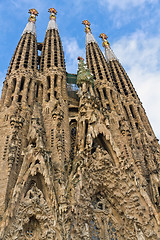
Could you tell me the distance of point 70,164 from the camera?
47.8 feet

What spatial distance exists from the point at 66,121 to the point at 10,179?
6795mm

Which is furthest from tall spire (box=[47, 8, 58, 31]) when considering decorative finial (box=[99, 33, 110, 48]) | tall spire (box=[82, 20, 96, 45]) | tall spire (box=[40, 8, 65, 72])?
decorative finial (box=[99, 33, 110, 48])

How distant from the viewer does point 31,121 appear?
15594 mm

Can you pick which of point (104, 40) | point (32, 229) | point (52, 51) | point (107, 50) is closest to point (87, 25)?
point (104, 40)

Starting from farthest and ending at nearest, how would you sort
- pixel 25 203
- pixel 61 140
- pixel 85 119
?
1. pixel 85 119
2. pixel 61 140
3. pixel 25 203

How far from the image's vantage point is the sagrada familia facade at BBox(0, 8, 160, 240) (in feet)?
36.7

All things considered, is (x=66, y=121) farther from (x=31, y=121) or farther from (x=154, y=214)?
(x=154, y=214)

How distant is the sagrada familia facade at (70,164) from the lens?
11.2m

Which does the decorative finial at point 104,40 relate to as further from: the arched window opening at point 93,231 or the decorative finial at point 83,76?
the arched window opening at point 93,231

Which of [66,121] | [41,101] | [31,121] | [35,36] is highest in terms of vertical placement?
[35,36]

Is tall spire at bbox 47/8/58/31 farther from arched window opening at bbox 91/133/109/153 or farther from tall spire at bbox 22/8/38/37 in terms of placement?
arched window opening at bbox 91/133/109/153

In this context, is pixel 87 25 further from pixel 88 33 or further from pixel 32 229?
pixel 32 229

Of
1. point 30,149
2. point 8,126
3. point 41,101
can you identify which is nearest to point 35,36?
point 41,101

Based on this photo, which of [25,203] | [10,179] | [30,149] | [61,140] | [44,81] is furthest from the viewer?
[44,81]
